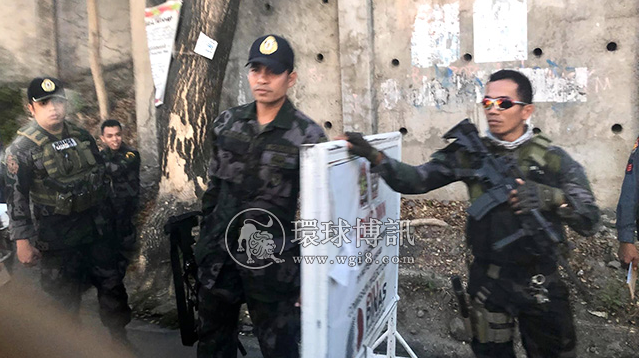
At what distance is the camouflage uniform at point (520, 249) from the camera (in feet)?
6.66

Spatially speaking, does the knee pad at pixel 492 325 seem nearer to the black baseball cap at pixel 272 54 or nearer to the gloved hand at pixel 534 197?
the gloved hand at pixel 534 197

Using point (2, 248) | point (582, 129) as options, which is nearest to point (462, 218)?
point (582, 129)

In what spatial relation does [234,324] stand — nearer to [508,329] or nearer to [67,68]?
[508,329]

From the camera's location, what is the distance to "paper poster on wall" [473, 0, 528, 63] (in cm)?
488

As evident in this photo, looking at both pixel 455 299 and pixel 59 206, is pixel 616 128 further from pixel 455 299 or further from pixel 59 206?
pixel 59 206

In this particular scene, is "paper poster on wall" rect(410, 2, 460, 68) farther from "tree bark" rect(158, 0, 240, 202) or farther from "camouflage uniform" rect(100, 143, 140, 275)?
"camouflage uniform" rect(100, 143, 140, 275)

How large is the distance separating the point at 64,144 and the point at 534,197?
2.83m

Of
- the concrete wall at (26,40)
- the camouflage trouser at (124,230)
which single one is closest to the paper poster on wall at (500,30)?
the camouflage trouser at (124,230)

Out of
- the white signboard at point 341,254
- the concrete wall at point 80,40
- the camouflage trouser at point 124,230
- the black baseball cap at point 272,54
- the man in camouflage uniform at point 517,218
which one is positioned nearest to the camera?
the white signboard at point 341,254

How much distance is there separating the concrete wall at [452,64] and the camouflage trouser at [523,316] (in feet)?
10.8

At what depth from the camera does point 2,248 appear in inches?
179

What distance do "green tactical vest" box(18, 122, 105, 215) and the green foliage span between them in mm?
5671

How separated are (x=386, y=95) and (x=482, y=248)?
371 centimetres

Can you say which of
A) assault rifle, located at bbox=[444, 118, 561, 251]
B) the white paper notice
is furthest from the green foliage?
assault rifle, located at bbox=[444, 118, 561, 251]
